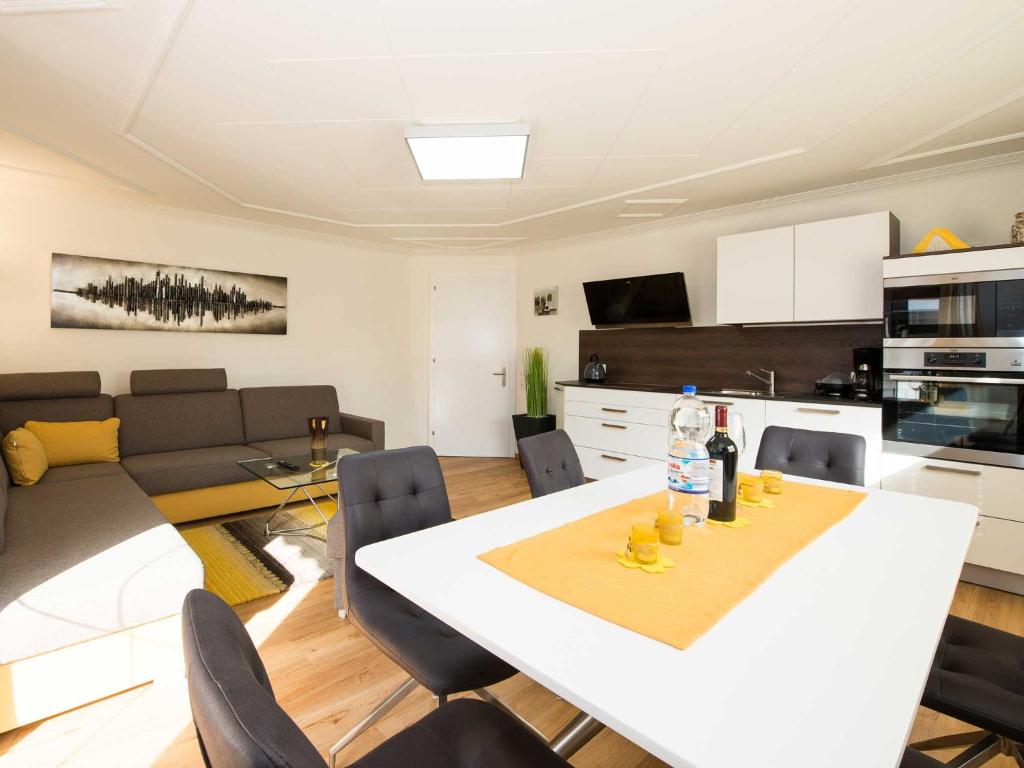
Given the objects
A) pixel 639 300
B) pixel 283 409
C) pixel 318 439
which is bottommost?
pixel 318 439

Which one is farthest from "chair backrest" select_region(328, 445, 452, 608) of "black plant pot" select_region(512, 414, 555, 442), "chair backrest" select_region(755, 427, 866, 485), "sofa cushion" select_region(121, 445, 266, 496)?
"black plant pot" select_region(512, 414, 555, 442)

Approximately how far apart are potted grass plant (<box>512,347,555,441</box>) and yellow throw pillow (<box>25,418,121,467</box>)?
351cm

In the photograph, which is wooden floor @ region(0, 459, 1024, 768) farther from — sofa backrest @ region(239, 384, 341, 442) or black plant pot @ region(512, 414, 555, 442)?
black plant pot @ region(512, 414, 555, 442)

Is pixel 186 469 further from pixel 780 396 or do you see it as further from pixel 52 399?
pixel 780 396

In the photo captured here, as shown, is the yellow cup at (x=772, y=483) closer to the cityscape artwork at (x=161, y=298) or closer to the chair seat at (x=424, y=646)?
the chair seat at (x=424, y=646)

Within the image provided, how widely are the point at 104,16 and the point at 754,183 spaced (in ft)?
12.1

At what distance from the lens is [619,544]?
131cm

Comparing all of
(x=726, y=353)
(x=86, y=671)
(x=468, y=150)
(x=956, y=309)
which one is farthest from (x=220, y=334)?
(x=956, y=309)

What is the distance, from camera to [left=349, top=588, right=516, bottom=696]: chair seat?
130cm

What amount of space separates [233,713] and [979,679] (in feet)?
5.42

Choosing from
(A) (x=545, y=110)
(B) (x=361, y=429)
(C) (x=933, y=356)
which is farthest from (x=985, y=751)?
(B) (x=361, y=429)

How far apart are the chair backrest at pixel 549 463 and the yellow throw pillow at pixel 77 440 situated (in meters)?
3.24

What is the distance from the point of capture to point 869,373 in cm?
358

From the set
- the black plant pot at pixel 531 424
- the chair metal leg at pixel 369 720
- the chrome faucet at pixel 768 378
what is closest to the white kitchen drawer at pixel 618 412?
the black plant pot at pixel 531 424
